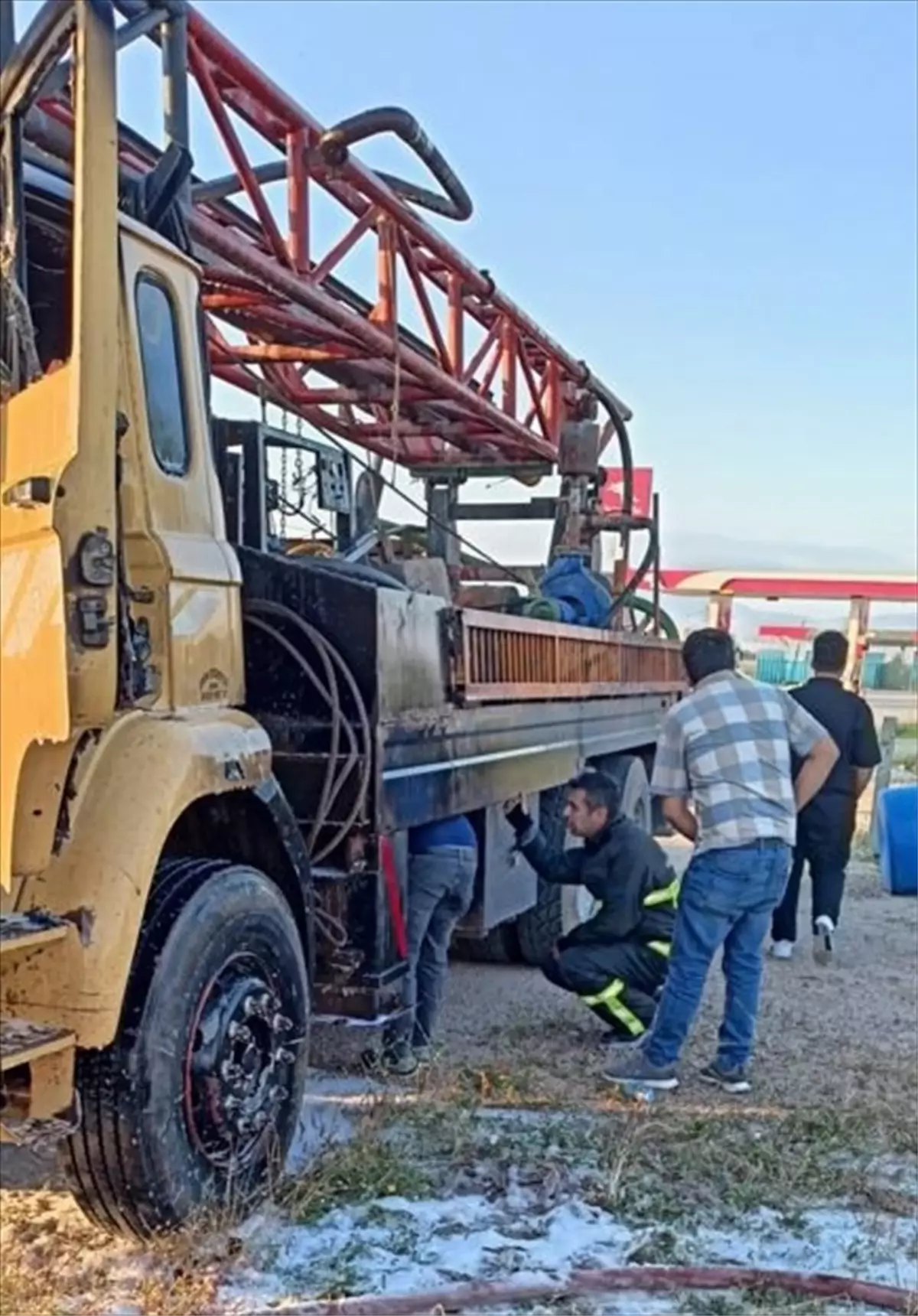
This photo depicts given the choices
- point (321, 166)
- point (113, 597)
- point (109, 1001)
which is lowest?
point (109, 1001)

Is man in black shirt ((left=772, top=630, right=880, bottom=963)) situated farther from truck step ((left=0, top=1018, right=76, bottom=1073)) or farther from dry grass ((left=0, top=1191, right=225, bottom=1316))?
truck step ((left=0, top=1018, right=76, bottom=1073))

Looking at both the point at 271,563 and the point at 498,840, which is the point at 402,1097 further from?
the point at 271,563

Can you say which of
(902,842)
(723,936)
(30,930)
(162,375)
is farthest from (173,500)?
(902,842)

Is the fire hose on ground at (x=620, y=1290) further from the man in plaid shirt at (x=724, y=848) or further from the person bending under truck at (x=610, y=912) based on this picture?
the person bending under truck at (x=610, y=912)

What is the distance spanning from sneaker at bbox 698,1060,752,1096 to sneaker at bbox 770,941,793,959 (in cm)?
229

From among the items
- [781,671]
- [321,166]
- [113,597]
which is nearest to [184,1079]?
[113,597]

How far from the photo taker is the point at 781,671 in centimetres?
3325

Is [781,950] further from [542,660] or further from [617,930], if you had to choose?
[542,660]

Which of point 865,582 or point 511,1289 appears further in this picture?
point 865,582

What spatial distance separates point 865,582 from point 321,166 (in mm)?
26044

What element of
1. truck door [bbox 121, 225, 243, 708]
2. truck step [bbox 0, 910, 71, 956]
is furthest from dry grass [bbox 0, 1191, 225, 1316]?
truck door [bbox 121, 225, 243, 708]

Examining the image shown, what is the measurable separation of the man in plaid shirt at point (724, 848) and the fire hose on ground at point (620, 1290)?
161 centimetres

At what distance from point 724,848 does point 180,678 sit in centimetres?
240

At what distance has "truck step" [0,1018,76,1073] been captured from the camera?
2.67 m
